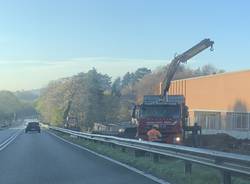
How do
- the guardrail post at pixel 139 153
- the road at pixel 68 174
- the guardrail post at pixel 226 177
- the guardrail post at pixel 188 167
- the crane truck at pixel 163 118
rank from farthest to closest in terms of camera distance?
the crane truck at pixel 163 118 → the guardrail post at pixel 139 153 → the guardrail post at pixel 188 167 → the road at pixel 68 174 → the guardrail post at pixel 226 177

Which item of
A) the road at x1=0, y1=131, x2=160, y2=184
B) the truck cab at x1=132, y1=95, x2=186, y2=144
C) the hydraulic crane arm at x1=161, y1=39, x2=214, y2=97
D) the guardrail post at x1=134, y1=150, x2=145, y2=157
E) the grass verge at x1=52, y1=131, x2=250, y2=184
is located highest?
the hydraulic crane arm at x1=161, y1=39, x2=214, y2=97

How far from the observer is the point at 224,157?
12.2 metres

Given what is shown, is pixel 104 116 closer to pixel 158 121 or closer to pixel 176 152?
pixel 158 121

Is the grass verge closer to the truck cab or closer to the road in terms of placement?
the road

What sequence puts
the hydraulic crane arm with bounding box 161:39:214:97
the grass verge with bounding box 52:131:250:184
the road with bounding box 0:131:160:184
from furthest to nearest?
the hydraulic crane arm with bounding box 161:39:214:97
the road with bounding box 0:131:160:184
the grass verge with bounding box 52:131:250:184

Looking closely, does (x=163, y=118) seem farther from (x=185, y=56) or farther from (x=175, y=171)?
(x=175, y=171)

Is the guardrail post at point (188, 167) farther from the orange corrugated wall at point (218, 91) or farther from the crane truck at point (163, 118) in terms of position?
the orange corrugated wall at point (218, 91)

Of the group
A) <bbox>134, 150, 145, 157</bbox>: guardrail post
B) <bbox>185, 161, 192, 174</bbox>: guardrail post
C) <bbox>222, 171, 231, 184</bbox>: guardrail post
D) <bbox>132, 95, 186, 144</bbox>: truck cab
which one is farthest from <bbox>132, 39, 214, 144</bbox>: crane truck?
<bbox>222, 171, 231, 184</bbox>: guardrail post

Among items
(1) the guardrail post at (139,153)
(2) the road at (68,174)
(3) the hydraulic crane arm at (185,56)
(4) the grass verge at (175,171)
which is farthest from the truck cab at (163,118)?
(3) the hydraulic crane arm at (185,56)

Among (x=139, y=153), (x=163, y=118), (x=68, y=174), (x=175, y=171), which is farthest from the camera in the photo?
(x=163, y=118)

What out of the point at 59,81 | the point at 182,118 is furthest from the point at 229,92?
the point at 59,81

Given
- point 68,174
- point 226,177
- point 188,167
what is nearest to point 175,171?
point 188,167

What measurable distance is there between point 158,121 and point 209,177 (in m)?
14.4

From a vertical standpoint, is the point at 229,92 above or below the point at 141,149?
above
